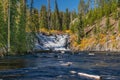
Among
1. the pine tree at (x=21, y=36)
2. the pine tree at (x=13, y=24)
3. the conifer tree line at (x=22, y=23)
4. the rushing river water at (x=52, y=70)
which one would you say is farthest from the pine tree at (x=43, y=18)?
the rushing river water at (x=52, y=70)

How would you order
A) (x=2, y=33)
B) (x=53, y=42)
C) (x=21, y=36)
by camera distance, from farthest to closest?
(x=53, y=42) → (x=21, y=36) → (x=2, y=33)

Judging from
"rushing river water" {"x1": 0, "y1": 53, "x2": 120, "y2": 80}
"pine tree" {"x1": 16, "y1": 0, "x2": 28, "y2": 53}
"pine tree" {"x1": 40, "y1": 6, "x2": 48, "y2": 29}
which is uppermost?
"pine tree" {"x1": 40, "y1": 6, "x2": 48, "y2": 29}

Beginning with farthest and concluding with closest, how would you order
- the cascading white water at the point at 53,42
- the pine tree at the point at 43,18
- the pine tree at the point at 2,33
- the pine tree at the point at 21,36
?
the pine tree at the point at 43,18 → the cascading white water at the point at 53,42 → the pine tree at the point at 21,36 → the pine tree at the point at 2,33

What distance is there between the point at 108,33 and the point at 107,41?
10970 millimetres

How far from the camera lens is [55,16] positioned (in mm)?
156750

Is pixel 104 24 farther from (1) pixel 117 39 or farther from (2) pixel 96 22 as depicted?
(1) pixel 117 39

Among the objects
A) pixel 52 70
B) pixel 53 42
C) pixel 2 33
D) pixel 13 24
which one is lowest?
pixel 52 70

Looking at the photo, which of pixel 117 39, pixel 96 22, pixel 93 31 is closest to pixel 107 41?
pixel 117 39

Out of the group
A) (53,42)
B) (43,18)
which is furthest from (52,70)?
(43,18)

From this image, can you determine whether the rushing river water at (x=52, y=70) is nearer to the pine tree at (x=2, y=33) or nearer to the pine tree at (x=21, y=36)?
the pine tree at (x=2, y=33)

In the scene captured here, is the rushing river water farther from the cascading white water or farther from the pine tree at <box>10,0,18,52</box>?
the cascading white water

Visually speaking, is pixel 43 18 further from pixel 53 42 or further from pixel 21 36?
pixel 21 36

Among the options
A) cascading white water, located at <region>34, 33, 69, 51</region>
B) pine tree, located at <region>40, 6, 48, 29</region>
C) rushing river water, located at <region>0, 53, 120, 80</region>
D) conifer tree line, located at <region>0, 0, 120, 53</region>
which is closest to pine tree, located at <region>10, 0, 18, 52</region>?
conifer tree line, located at <region>0, 0, 120, 53</region>

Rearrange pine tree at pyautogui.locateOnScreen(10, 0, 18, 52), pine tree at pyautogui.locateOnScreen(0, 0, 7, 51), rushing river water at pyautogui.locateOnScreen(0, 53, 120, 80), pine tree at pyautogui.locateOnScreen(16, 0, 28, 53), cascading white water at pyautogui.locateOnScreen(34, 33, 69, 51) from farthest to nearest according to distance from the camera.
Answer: cascading white water at pyautogui.locateOnScreen(34, 33, 69, 51), pine tree at pyautogui.locateOnScreen(16, 0, 28, 53), pine tree at pyautogui.locateOnScreen(10, 0, 18, 52), pine tree at pyautogui.locateOnScreen(0, 0, 7, 51), rushing river water at pyautogui.locateOnScreen(0, 53, 120, 80)
